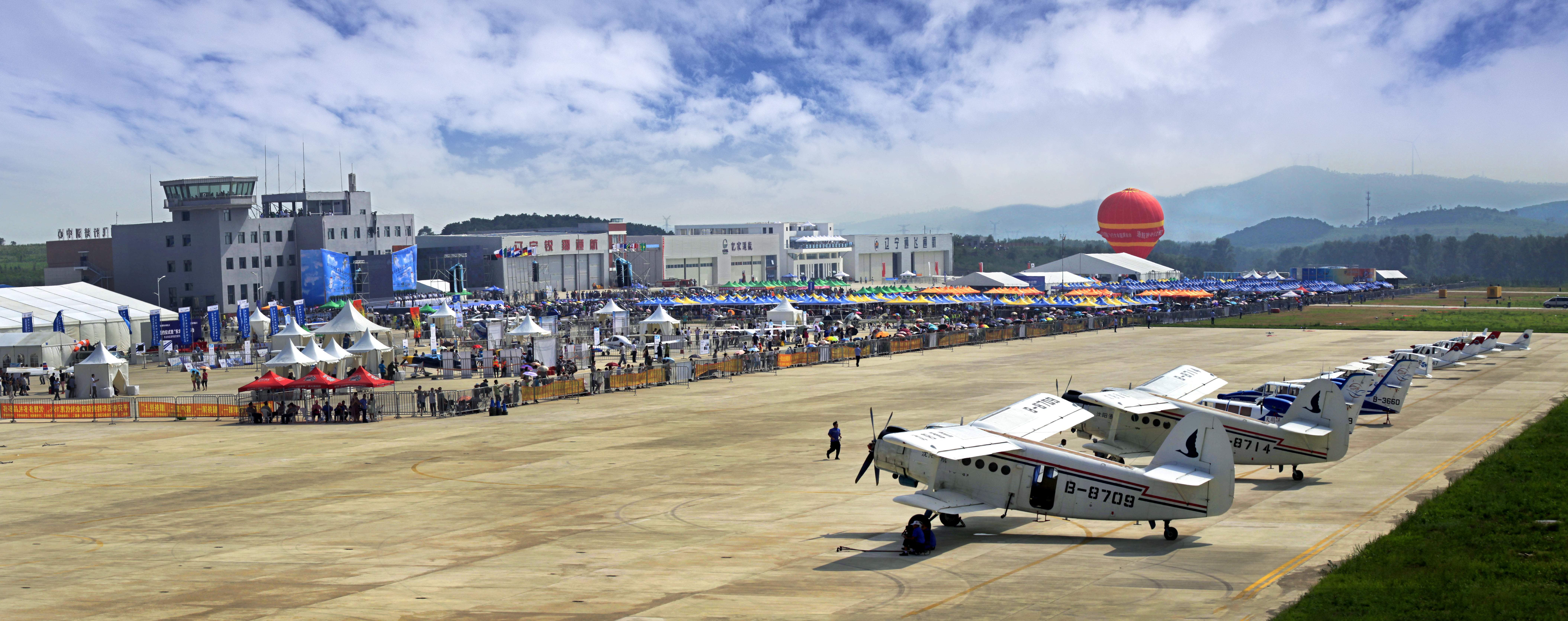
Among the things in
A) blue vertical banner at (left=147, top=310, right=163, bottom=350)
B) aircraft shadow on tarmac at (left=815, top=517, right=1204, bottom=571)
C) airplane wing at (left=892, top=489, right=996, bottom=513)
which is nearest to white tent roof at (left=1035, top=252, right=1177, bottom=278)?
blue vertical banner at (left=147, top=310, right=163, bottom=350)

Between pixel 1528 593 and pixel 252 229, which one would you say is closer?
pixel 1528 593

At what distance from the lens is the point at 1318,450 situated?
91.4 feet

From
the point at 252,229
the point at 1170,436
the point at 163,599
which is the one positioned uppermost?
the point at 252,229

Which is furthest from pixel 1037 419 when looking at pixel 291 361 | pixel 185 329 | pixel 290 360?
pixel 185 329

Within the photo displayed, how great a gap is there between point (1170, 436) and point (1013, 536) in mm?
3705

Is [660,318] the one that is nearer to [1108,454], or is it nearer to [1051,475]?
[1108,454]

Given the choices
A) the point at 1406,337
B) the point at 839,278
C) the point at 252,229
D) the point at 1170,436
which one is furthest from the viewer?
the point at 839,278

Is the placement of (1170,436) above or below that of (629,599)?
above

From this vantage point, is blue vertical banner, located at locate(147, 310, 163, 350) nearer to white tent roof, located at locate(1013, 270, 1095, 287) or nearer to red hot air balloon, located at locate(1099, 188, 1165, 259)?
white tent roof, located at locate(1013, 270, 1095, 287)

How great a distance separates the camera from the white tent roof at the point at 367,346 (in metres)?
59.7

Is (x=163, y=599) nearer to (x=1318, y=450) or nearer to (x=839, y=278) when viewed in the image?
(x=1318, y=450)

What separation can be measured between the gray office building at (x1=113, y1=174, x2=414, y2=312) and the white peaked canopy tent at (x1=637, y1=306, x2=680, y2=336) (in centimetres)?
5432

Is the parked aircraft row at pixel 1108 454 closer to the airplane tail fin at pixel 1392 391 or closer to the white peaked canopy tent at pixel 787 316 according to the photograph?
the airplane tail fin at pixel 1392 391

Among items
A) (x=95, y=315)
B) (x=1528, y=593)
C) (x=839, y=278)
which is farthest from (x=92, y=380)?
(x=839, y=278)
